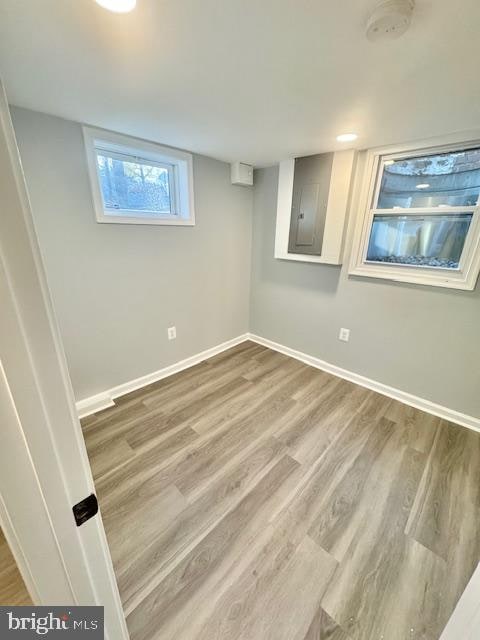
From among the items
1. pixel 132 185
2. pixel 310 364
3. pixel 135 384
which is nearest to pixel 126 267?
pixel 132 185

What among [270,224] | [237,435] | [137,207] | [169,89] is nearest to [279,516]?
[237,435]

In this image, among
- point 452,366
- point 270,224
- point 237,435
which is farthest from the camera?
point 270,224

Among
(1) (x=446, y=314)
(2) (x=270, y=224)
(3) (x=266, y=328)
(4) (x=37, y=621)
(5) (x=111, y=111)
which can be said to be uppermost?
(5) (x=111, y=111)

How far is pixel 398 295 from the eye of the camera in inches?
86.1

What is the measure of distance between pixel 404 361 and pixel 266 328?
1533 mm

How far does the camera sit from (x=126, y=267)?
210cm

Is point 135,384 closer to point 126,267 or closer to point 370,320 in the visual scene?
point 126,267

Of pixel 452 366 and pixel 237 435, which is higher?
pixel 452 366

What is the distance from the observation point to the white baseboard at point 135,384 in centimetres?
209

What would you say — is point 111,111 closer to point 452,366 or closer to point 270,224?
point 270,224

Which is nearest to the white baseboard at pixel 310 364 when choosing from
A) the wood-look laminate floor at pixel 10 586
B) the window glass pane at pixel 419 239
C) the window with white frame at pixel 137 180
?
the wood-look laminate floor at pixel 10 586

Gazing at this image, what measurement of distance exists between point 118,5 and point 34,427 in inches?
47.9

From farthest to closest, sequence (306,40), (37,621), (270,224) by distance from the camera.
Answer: (270,224) < (306,40) < (37,621)

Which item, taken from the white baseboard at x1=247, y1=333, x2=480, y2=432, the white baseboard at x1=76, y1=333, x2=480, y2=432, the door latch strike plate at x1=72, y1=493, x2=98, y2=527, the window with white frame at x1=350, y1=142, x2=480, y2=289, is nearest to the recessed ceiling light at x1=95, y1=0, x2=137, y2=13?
the door latch strike plate at x1=72, y1=493, x2=98, y2=527
